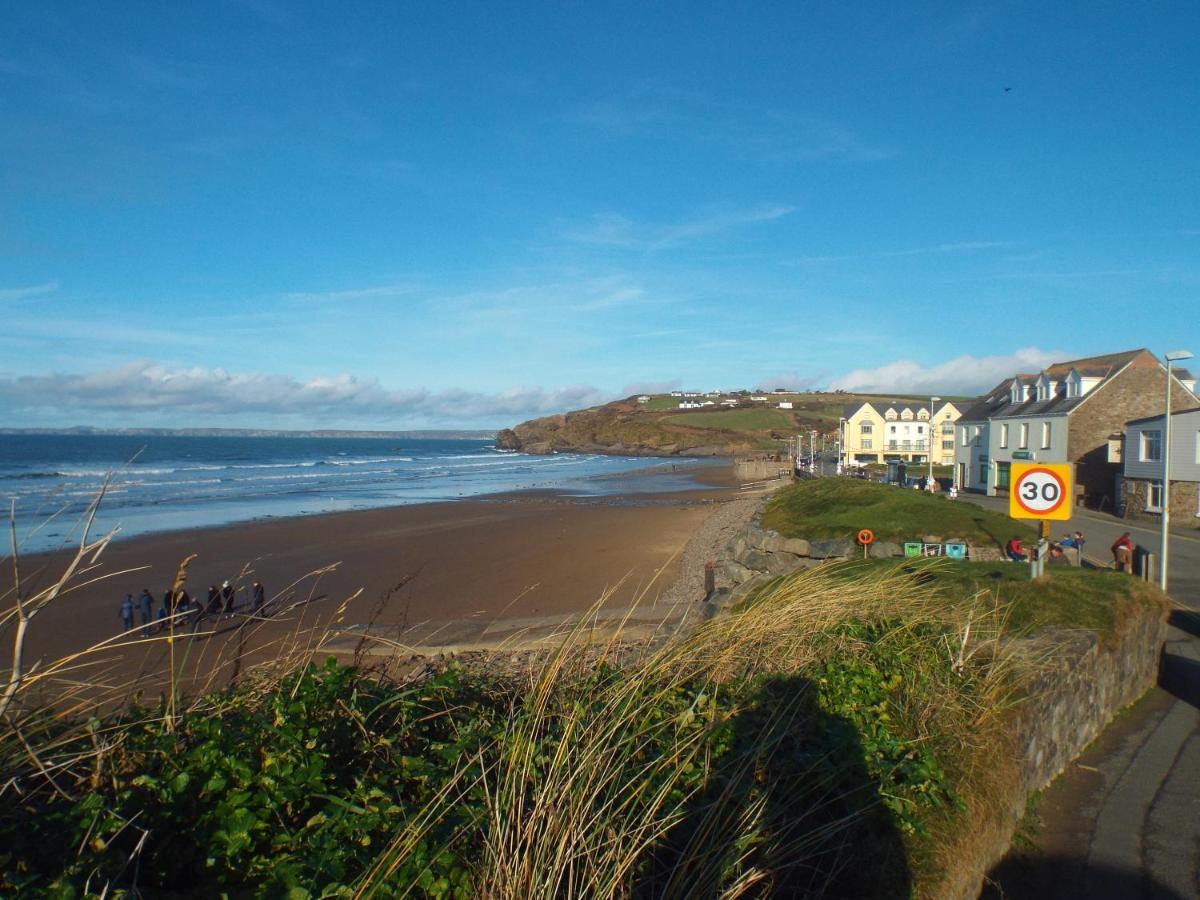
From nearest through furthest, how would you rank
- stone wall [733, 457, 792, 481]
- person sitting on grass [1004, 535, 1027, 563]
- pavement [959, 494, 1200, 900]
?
1. pavement [959, 494, 1200, 900]
2. person sitting on grass [1004, 535, 1027, 563]
3. stone wall [733, 457, 792, 481]

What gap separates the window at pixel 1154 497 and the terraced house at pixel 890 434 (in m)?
44.3

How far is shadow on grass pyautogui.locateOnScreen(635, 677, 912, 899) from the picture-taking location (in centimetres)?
284

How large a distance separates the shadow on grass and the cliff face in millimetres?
121049

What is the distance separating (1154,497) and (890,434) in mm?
46501

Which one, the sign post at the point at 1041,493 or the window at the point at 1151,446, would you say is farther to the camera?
the window at the point at 1151,446

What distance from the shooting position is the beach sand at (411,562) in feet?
61.8

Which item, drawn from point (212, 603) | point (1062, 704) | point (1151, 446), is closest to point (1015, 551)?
point (1062, 704)

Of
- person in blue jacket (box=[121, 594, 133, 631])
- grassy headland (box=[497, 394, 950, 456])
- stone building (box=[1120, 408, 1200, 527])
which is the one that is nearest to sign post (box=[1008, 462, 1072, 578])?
person in blue jacket (box=[121, 594, 133, 631])

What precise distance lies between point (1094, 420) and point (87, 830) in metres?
42.4

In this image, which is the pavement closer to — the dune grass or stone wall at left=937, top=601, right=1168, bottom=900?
stone wall at left=937, top=601, right=1168, bottom=900

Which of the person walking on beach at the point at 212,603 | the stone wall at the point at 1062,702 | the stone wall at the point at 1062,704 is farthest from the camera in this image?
the person walking on beach at the point at 212,603

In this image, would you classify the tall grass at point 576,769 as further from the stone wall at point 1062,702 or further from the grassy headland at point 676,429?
the grassy headland at point 676,429

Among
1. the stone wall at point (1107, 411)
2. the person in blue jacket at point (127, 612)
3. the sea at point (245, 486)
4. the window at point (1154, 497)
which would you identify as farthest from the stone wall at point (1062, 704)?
the stone wall at point (1107, 411)

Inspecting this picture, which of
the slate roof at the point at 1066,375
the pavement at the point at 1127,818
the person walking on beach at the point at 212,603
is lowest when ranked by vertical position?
the pavement at the point at 1127,818
